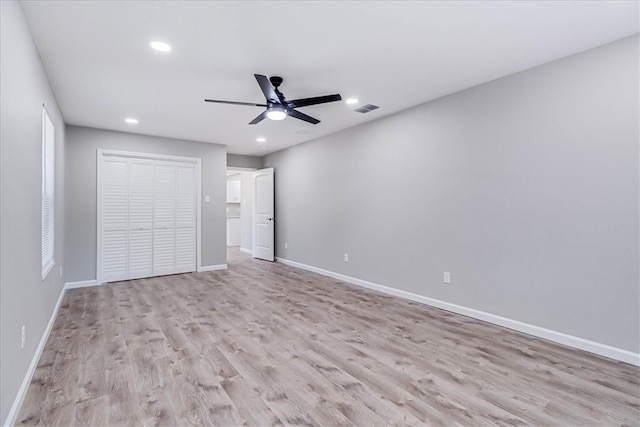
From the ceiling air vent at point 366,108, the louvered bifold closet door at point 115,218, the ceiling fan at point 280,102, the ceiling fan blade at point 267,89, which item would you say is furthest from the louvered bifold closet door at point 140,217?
the ceiling air vent at point 366,108

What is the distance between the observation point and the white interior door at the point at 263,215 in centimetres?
747

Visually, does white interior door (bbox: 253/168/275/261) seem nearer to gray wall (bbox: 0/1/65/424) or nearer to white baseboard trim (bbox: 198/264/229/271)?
white baseboard trim (bbox: 198/264/229/271)

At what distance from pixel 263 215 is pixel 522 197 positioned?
18.3 feet

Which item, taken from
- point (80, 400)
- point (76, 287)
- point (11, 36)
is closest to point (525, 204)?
point (80, 400)

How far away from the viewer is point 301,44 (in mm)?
2736

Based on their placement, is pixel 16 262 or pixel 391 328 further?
pixel 391 328

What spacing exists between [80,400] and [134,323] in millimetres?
1498

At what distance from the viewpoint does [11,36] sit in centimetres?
195

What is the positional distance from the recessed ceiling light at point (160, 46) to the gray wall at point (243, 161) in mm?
4964

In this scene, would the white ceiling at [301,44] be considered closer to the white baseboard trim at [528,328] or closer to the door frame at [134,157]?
the door frame at [134,157]

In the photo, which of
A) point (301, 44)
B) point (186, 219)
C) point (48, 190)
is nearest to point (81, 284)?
point (186, 219)

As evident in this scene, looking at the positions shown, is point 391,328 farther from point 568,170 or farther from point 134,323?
point 134,323

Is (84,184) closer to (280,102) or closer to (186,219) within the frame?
(186,219)

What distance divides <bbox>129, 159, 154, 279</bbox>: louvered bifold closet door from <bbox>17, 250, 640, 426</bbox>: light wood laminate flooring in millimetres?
1731
